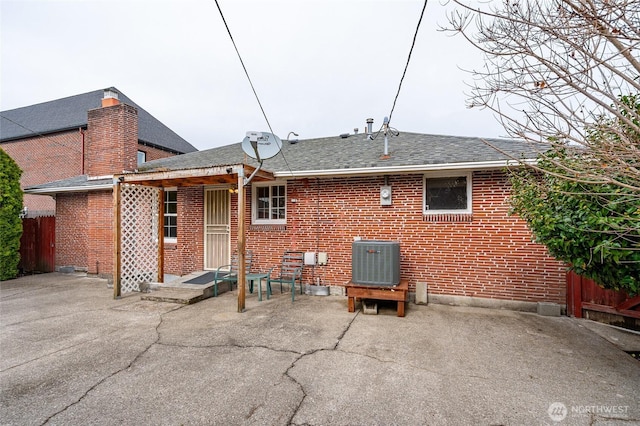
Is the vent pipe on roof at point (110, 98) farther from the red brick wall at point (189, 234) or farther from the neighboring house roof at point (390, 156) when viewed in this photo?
the red brick wall at point (189, 234)

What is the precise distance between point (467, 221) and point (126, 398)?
6235 millimetres

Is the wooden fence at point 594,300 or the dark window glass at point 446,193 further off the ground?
the dark window glass at point 446,193

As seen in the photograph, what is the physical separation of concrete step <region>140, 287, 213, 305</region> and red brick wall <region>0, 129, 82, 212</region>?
51.1 feet

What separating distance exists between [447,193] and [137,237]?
7.67 metres

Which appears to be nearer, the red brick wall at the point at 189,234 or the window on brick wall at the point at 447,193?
the window on brick wall at the point at 447,193

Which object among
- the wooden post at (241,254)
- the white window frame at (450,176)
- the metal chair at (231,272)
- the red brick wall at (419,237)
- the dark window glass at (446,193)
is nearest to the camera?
the wooden post at (241,254)

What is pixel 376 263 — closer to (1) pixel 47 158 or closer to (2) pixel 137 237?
(2) pixel 137 237

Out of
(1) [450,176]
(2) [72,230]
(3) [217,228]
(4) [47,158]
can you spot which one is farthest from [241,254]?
(4) [47,158]

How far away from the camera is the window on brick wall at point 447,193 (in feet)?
20.1

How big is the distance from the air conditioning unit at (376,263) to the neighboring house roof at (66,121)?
675 inches

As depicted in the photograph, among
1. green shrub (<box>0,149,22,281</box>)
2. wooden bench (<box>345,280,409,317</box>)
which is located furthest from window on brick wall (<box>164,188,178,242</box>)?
wooden bench (<box>345,280,409,317</box>)

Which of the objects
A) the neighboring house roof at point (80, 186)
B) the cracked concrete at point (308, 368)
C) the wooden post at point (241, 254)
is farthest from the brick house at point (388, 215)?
the neighboring house roof at point (80, 186)

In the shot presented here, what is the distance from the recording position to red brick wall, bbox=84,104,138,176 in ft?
28.8

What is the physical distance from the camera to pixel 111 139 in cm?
883
